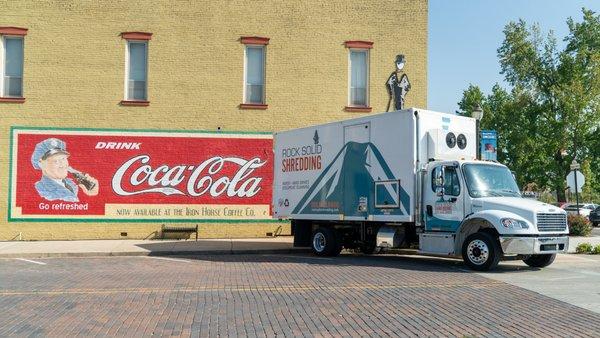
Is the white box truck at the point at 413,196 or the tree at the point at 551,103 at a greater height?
the tree at the point at 551,103

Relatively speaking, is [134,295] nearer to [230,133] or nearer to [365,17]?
[230,133]

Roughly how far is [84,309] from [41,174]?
1345cm

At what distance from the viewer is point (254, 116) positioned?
71.0ft

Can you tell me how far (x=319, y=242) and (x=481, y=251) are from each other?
4915 millimetres

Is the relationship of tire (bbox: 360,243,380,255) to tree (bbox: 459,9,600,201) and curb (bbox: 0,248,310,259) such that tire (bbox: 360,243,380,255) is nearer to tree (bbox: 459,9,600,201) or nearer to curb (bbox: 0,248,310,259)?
curb (bbox: 0,248,310,259)

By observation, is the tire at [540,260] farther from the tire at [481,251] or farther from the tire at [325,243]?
the tire at [325,243]

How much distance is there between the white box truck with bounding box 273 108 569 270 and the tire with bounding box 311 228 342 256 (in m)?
0.03

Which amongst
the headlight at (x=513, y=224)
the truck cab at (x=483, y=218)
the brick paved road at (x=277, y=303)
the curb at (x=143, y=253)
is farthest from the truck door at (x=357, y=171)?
the headlight at (x=513, y=224)

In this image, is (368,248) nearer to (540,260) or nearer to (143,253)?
(540,260)

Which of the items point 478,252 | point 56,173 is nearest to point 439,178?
point 478,252

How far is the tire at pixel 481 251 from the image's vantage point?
12828mm

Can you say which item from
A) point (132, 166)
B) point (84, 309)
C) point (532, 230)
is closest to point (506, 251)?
point (532, 230)

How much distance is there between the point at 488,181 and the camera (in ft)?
46.0

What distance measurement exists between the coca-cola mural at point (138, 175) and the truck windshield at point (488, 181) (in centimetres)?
914
